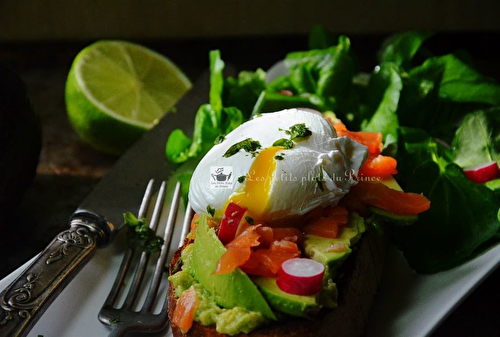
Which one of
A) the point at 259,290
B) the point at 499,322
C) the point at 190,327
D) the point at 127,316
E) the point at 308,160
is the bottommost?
the point at 499,322

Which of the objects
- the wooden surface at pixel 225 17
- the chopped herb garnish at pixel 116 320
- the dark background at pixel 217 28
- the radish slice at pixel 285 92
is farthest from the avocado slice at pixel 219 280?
the wooden surface at pixel 225 17

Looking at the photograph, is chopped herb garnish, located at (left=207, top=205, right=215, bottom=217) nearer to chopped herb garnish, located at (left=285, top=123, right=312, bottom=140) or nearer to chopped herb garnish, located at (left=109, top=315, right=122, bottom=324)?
chopped herb garnish, located at (left=285, top=123, right=312, bottom=140)

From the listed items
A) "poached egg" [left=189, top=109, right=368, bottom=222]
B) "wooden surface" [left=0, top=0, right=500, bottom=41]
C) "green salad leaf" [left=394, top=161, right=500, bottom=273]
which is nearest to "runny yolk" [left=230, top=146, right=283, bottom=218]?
A: "poached egg" [left=189, top=109, right=368, bottom=222]

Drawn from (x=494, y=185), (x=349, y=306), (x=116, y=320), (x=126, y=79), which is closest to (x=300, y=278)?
(x=349, y=306)

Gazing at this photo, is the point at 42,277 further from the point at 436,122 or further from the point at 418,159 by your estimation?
the point at 436,122

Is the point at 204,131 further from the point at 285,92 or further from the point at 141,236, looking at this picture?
the point at 141,236

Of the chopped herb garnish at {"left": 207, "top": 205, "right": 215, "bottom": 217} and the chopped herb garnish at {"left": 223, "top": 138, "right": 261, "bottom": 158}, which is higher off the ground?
the chopped herb garnish at {"left": 223, "top": 138, "right": 261, "bottom": 158}

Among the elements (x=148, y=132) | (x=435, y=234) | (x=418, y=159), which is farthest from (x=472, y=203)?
(x=148, y=132)
